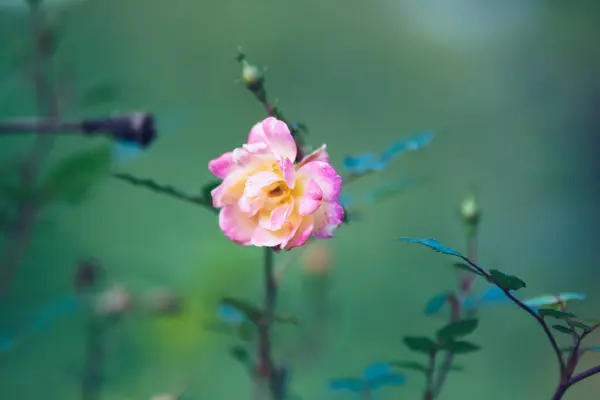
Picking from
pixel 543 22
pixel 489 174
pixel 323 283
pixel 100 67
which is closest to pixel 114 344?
pixel 323 283

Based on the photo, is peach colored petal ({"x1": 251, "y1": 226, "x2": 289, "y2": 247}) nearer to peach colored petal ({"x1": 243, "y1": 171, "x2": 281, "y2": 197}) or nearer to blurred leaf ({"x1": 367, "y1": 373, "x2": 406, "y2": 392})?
peach colored petal ({"x1": 243, "y1": 171, "x2": 281, "y2": 197})

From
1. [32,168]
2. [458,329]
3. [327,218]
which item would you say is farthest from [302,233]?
[32,168]

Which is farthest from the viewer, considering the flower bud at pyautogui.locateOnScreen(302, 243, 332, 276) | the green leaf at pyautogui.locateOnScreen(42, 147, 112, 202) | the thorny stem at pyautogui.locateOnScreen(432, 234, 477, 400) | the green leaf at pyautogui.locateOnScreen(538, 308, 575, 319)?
the flower bud at pyautogui.locateOnScreen(302, 243, 332, 276)

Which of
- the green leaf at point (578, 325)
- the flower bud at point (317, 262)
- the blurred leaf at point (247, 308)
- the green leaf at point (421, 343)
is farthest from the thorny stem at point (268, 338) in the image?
the flower bud at point (317, 262)

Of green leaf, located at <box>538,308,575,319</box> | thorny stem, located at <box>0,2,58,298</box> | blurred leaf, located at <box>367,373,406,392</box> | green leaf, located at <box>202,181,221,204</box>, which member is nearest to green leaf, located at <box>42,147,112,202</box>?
thorny stem, located at <box>0,2,58,298</box>

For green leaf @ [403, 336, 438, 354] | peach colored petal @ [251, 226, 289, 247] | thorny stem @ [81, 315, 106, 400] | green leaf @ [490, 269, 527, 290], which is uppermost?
peach colored petal @ [251, 226, 289, 247]

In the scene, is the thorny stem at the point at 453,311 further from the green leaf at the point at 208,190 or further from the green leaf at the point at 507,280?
the green leaf at the point at 208,190

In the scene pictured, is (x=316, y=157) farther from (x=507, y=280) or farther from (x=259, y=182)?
(x=507, y=280)
